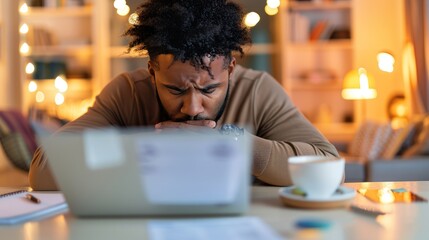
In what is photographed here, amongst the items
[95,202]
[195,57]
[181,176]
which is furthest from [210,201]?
[195,57]

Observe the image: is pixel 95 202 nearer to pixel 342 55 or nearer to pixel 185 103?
pixel 185 103

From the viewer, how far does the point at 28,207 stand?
98 centimetres

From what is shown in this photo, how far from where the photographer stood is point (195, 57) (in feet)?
4.26

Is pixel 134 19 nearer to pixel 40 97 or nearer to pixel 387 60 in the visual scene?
pixel 387 60

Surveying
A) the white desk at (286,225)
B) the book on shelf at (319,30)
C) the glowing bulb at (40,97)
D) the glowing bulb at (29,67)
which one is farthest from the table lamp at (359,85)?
the white desk at (286,225)

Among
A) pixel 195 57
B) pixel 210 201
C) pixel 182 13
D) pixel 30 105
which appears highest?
pixel 182 13

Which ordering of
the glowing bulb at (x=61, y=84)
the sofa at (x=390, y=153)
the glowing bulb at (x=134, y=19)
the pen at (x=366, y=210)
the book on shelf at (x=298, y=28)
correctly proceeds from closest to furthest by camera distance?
the pen at (x=366, y=210), the glowing bulb at (x=134, y=19), the sofa at (x=390, y=153), the book on shelf at (x=298, y=28), the glowing bulb at (x=61, y=84)

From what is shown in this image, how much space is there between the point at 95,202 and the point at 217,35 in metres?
0.61

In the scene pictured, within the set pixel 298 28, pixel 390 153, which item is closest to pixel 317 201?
pixel 390 153

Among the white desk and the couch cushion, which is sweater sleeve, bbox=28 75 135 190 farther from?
the couch cushion

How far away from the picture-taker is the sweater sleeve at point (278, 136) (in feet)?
4.07

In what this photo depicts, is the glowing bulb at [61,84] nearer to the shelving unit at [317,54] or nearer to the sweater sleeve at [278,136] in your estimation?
the shelving unit at [317,54]

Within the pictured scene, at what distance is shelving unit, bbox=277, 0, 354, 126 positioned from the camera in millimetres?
5457

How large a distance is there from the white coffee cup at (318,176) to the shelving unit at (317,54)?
15.0 feet
